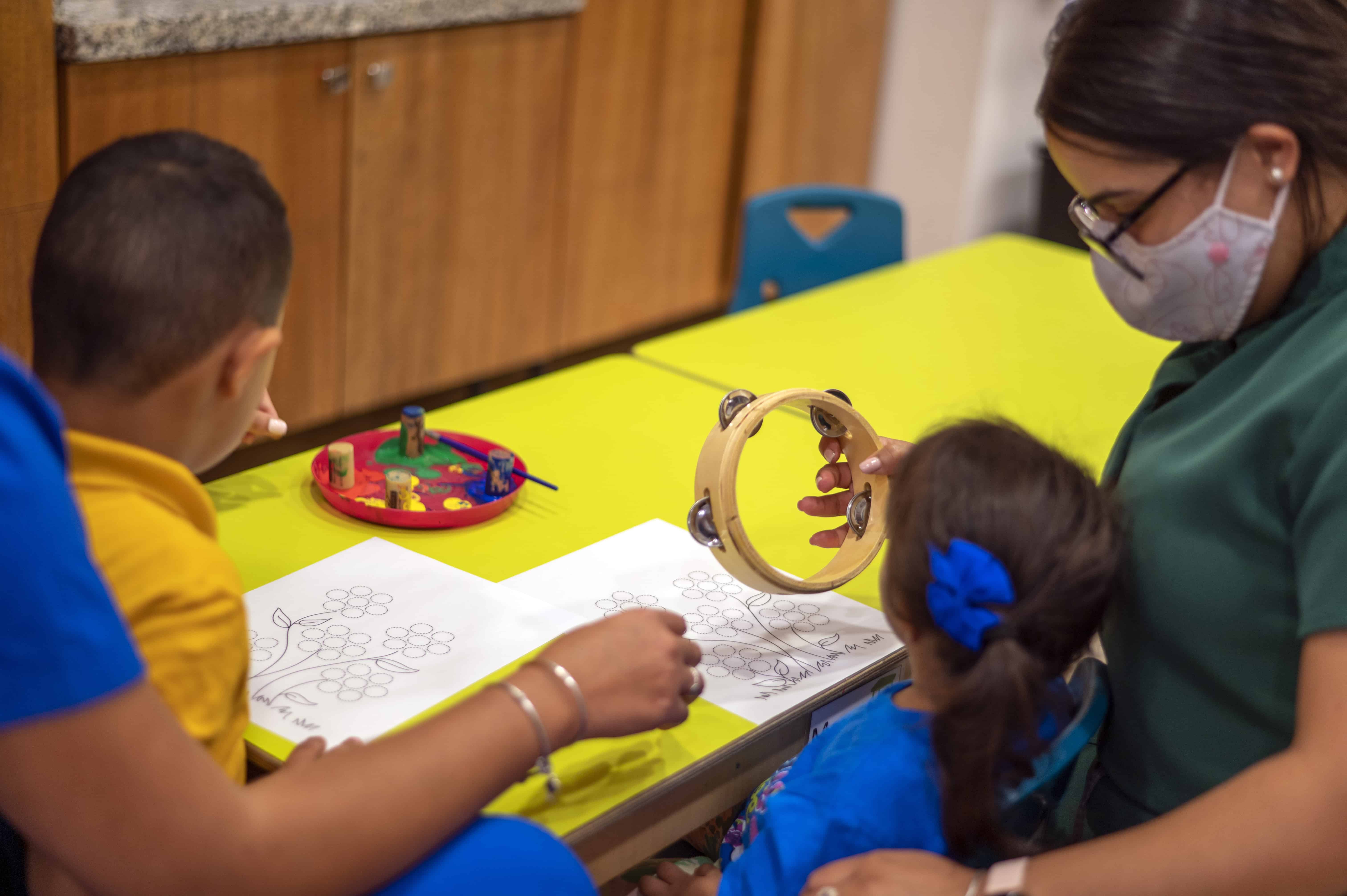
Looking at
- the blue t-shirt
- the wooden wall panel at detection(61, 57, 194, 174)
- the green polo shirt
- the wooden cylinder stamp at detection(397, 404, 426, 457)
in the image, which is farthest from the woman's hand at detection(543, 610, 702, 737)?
the wooden wall panel at detection(61, 57, 194, 174)

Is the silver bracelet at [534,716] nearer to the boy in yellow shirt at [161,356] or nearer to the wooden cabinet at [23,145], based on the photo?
the boy in yellow shirt at [161,356]

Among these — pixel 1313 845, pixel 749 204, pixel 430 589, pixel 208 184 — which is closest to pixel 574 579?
pixel 430 589

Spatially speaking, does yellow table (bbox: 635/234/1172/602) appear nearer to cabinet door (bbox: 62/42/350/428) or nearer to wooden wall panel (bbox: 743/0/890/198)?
cabinet door (bbox: 62/42/350/428)

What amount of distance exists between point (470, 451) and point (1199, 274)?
0.79 metres

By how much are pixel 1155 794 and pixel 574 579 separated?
0.54 meters

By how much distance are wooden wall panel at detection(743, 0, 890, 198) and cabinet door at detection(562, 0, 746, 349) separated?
80 mm

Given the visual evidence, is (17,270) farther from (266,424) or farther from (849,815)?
(849,815)

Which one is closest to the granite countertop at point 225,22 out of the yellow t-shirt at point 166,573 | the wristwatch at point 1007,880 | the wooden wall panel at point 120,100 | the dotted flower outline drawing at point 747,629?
the wooden wall panel at point 120,100

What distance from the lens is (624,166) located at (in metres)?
3.60

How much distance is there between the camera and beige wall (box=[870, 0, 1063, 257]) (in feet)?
13.3

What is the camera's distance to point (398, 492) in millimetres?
1333

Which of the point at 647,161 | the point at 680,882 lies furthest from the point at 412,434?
the point at 647,161

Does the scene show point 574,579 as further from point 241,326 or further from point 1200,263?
point 1200,263

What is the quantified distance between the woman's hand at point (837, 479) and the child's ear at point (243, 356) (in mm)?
620
